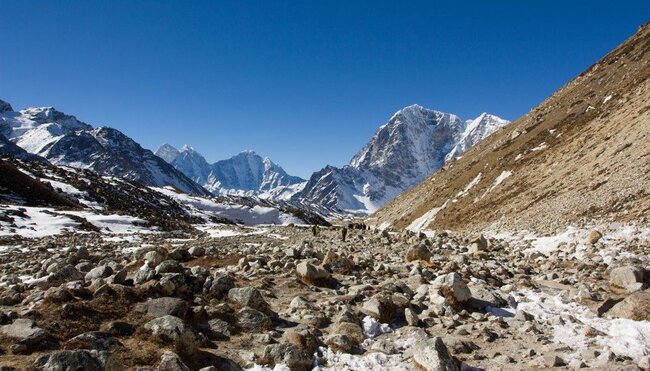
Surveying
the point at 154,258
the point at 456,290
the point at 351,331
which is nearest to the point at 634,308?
the point at 456,290

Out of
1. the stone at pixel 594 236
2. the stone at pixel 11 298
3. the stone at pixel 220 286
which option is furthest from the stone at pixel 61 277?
the stone at pixel 594 236

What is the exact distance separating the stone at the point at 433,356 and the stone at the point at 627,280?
9563 millimetres

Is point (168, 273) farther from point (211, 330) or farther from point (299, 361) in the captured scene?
point (299, 361)

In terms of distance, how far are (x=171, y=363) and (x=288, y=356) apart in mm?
2526

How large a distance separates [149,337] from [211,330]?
1.71m

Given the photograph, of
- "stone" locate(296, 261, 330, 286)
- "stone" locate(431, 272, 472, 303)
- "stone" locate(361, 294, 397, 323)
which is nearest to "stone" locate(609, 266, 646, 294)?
"stone" locate(431, 272, 472, 303)

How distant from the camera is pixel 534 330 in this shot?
12164mm

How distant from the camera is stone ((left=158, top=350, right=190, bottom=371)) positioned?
Result: 8406 millimetres

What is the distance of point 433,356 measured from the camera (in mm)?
9508

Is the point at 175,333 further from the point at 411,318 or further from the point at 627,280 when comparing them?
the point at 627,280

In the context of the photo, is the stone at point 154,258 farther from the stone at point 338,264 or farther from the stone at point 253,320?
the stone at point 338,264

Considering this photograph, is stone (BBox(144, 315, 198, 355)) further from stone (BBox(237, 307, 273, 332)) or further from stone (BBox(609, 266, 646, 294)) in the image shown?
stone (BBox(609, 266, 646, 294))

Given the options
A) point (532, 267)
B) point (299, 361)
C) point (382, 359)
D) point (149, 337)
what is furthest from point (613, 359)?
point (532, 267)

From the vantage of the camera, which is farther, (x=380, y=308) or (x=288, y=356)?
(x=380, y=308)
